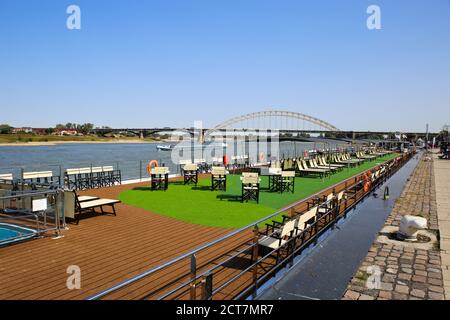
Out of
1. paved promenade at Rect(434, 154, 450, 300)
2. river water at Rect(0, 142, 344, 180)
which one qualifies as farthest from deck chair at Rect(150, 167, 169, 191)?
paved promenade at Rect(434, 154, 450, 300)

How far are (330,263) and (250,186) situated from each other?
18.6 feet

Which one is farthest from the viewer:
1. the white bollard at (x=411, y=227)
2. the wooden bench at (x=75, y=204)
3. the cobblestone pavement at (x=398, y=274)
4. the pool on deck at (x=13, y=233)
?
the wooden bench at (x=75, y=204)

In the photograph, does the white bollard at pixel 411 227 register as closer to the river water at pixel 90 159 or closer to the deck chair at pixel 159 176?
the deck chair at pixel 159 176

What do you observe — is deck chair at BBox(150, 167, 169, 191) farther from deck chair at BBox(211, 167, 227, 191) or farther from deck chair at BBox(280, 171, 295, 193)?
deck chair at BBox(280, 171, 295, 193)

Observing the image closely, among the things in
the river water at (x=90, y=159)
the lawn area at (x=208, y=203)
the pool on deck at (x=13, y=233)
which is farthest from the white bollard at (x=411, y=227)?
the river water at (x=90, y=159)

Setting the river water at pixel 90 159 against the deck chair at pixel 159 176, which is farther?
the river water at pixel 90 159

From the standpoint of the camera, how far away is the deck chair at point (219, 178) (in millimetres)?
12562

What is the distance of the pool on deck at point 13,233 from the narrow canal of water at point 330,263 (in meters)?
4.77

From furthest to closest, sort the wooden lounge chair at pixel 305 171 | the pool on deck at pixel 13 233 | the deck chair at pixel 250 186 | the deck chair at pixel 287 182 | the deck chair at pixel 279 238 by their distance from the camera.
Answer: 1. the wooden lounge chair at pixel 305 171
2. the deck chair at pixel 287 182
3. the deck chair at pixel 250 186
4. the pool on deck at pixel 13 233
5. the deck chair at pixel 279 238

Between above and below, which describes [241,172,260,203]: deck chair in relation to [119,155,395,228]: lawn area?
above

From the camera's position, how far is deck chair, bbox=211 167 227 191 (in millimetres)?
12562

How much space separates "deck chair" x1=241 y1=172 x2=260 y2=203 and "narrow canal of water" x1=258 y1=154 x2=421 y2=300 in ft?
9.75

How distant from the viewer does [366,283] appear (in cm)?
456

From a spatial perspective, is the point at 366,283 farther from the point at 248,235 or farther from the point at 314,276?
the point at 248,235
